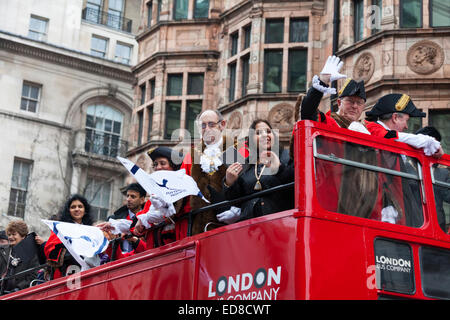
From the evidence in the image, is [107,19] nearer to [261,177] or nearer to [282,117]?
[282,117]

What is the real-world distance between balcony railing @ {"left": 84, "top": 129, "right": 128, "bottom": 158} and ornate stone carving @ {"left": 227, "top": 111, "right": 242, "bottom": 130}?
1491cm

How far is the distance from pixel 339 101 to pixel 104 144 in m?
31.4

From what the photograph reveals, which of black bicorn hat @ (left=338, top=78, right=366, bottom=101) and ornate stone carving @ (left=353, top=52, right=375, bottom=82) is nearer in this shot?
black bicorn hat @ (left=338, top=78, right=366, bottom=101)

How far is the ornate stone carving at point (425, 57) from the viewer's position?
19.2 m

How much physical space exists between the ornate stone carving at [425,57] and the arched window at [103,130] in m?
20.9

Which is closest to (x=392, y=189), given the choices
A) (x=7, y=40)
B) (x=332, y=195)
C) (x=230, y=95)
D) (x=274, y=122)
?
(x=332, y=195)

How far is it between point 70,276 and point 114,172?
28.6 metres

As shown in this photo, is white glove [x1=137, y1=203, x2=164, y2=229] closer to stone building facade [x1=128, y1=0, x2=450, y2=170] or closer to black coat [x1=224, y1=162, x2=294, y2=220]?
black coat [x1=224, y1=162, x2=294, y2=220]

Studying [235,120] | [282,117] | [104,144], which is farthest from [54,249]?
[104,144]

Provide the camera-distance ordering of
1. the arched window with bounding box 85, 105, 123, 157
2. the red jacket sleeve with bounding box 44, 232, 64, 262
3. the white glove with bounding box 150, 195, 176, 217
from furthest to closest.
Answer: the arched window with bounding box 85, 105, 123, 157, the red jacket sleeve with bounding box 44, 232, 64, 262, the white glove with bounding box 150, 195, 176, 217

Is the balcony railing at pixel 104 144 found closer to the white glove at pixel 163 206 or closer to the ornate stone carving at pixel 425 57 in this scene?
the ornate stone carving at pixel 425 57

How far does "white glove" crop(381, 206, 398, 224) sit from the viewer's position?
6.73 metres

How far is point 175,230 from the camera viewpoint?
8.23 metres

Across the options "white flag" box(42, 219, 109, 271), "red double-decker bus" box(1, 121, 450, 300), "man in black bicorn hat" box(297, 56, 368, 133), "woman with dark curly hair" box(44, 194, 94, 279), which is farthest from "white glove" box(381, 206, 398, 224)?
"woman with dark curly hair" box(44, 194, 94, 279)
